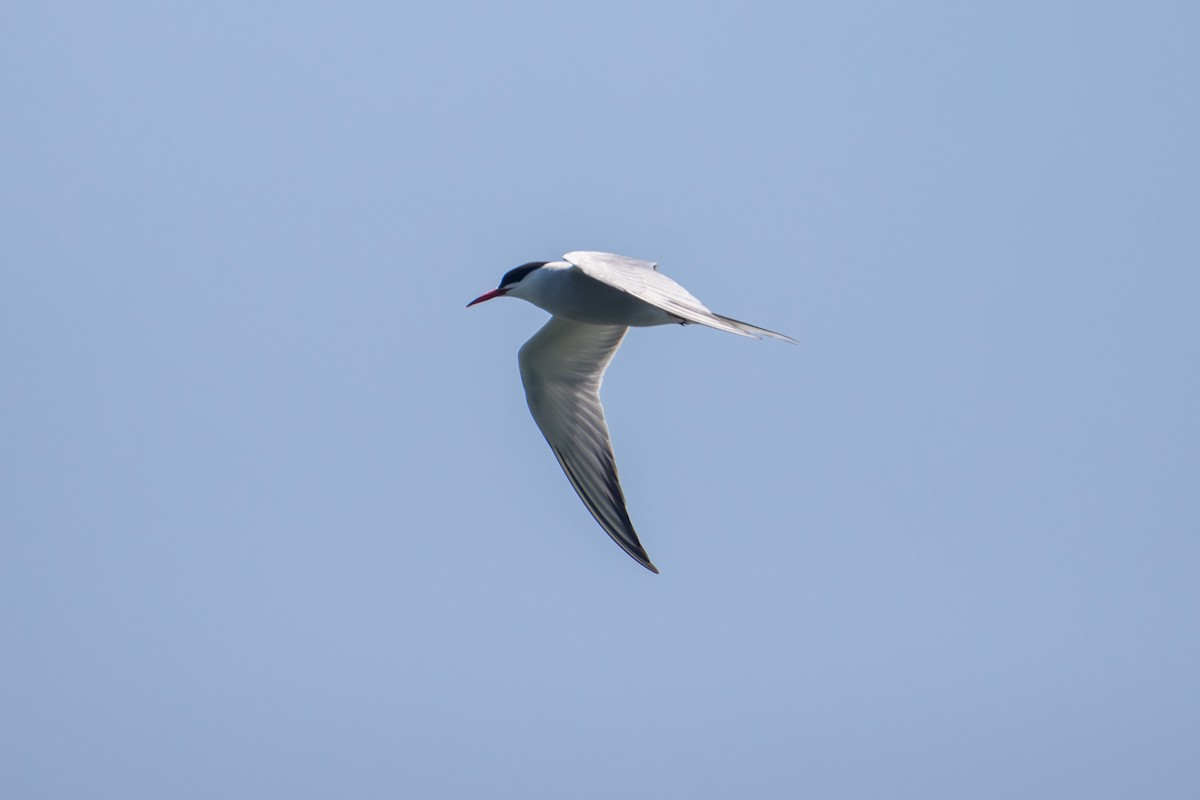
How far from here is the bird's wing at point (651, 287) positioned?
7664mm

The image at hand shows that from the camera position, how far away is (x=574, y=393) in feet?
37.0

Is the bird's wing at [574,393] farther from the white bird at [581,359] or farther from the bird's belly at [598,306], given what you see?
the bird's belly at [598,306]

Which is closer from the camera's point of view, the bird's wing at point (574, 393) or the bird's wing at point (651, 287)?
the bird's wing at point (651, 287)

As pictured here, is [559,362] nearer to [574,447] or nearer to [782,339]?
[574,447]

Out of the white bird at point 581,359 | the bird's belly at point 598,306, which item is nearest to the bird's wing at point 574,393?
the white bird at point 581,359

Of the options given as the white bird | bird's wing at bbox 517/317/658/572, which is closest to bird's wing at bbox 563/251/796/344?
the white bird

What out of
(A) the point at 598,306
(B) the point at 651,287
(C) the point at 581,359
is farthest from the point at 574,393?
(B) the point at 651,287

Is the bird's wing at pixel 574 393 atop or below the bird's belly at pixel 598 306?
below

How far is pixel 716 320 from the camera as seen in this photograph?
783 cm

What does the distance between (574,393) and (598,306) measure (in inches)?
62.9

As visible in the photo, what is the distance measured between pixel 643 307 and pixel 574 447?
192 cm

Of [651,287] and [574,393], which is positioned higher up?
[651,287]

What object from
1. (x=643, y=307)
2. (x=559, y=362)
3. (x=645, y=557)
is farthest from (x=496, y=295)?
(x=645, y=557)

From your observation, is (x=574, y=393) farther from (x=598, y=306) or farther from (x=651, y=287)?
(x=651, y=287)
